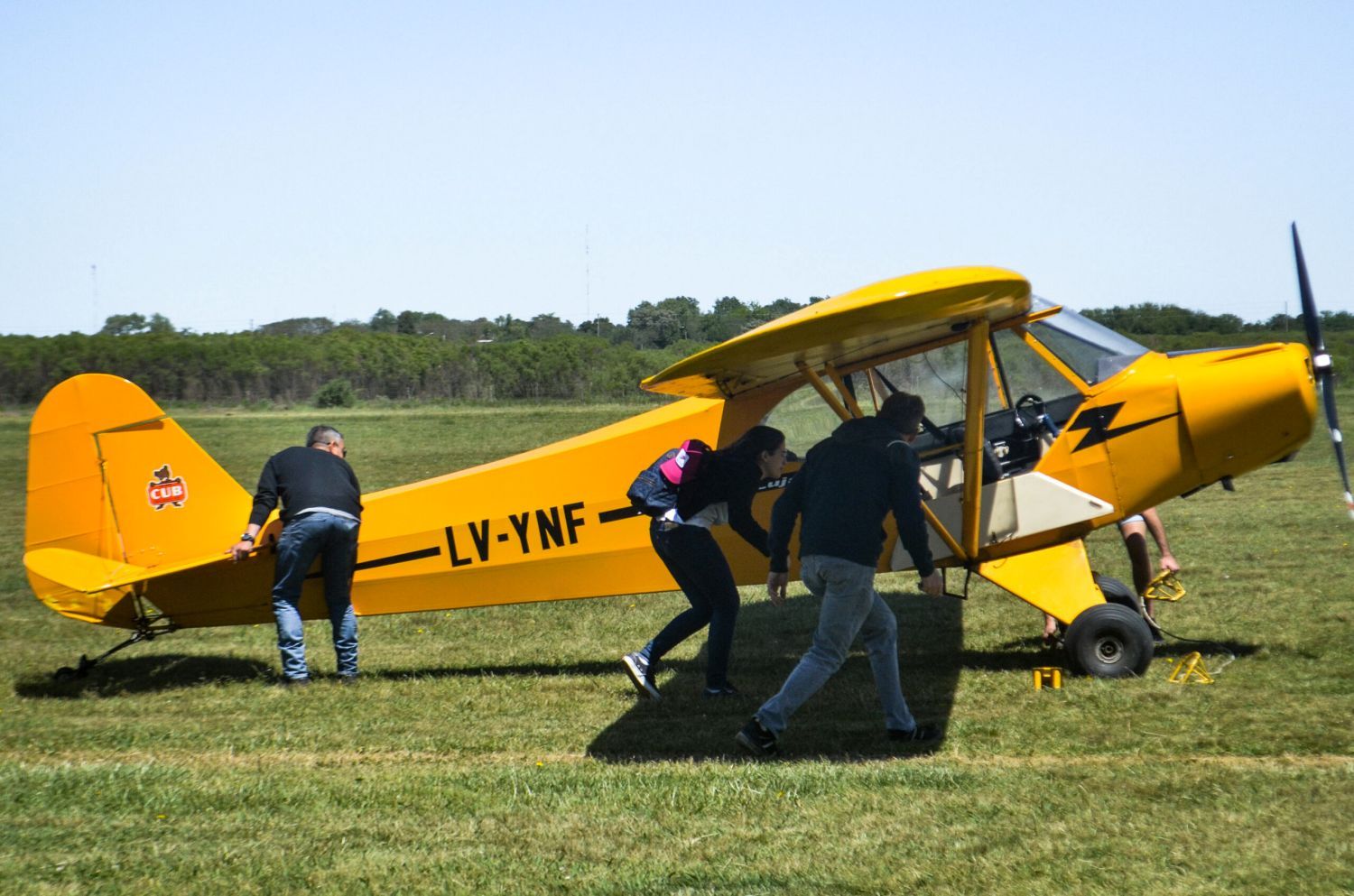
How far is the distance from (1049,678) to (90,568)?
617 cm

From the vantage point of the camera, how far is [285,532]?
319 inches

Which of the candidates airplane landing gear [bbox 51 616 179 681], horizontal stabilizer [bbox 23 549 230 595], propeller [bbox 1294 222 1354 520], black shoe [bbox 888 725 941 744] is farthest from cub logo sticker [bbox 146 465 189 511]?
propeller [bbox 1294 222 1354 520]

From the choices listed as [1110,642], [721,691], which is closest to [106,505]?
[721,691]

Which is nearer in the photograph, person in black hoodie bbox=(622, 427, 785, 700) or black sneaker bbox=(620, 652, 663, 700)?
person in black hoodie bbox=(622, 427, 785, 700)

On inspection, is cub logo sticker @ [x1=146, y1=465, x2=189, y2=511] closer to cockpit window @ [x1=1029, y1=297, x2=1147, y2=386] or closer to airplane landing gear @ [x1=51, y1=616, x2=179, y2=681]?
airplane landing gear @ [x1=51, y1=616, x2=179, y2=681]

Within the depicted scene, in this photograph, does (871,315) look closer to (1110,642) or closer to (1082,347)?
(1082,347)

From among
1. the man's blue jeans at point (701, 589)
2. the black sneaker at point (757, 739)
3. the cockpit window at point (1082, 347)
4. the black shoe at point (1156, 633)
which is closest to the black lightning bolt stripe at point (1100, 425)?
the cockpit window at point (1082, 347)

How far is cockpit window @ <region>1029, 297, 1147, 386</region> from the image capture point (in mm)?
7699

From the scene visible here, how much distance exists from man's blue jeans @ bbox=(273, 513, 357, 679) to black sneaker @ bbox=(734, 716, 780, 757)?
329cm

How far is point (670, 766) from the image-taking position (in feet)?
19.8

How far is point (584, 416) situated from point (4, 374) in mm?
21687

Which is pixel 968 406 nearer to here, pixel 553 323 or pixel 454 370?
pixel 454 370

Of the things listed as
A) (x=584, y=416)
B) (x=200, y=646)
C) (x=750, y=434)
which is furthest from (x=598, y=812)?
(x=584, y=416)

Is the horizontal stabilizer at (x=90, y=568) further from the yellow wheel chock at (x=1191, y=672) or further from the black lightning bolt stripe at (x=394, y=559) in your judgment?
the yellow wheel chock at (x=1191, y=672)
